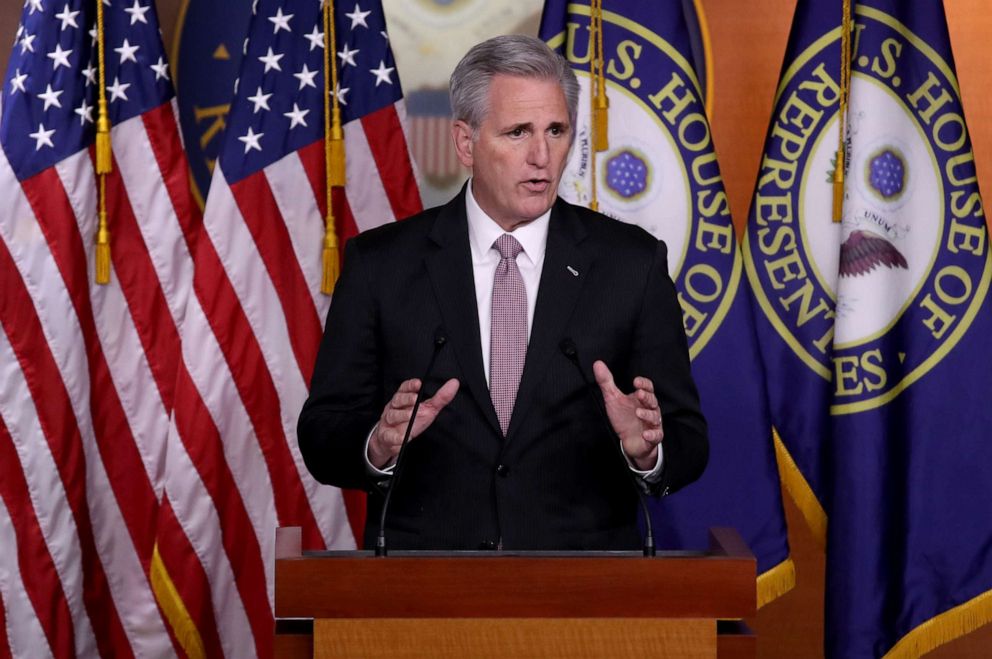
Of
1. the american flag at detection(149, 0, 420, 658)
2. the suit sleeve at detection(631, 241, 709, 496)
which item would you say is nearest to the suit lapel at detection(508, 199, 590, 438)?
the suit sleeve at detection(631, 241, 709, 496)

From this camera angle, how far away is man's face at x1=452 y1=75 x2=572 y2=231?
7.59ft

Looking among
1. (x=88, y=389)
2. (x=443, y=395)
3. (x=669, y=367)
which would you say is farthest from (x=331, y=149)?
(x=443, y=395)

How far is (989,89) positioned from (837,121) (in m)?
0.64

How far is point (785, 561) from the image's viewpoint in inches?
136

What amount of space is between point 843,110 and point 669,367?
1.44m

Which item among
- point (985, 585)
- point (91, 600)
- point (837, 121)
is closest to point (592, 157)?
point (837, 121)

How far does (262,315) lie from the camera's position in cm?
350

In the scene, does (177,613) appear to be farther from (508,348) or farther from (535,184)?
(535,184)

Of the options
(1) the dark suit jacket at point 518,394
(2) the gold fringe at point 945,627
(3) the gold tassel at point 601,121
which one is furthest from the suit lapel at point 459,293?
(2) the gold fringe at point 945,627

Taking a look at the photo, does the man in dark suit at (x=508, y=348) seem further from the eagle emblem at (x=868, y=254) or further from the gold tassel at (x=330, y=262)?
the eagle emblem at (x=868, y=254)

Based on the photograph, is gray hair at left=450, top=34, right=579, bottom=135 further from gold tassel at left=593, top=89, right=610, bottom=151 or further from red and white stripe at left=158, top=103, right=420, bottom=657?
red and white stripe at left=158, top=103, right=420, bottom=657

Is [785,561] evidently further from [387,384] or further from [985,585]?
[387,384]

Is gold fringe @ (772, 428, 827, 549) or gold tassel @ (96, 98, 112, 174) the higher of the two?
gold tassel @ (96, 98, 112, 174)

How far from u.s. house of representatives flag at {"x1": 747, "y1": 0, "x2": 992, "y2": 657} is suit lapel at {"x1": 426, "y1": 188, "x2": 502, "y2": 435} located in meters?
1.43
